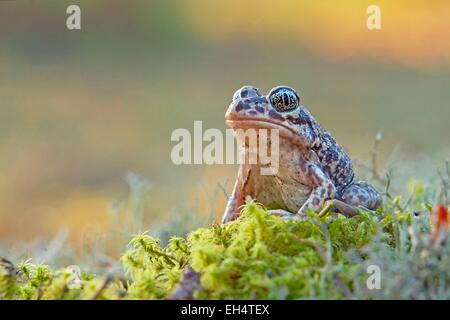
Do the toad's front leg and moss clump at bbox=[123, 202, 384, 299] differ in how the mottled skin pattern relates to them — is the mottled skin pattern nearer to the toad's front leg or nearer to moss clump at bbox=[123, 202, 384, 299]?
the toad's front leg

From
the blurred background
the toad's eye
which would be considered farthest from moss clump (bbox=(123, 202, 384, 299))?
the blurred background

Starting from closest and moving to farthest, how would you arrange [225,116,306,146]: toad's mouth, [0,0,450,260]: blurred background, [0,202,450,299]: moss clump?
[0,202,450,299]: moss clump → [225,116,306,146]: toad's mouth → [0,0,450,260]: blurred background

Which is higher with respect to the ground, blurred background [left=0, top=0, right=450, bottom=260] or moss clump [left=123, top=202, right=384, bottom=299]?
blurred background [left=0, top=0, right=450, bottom=260]

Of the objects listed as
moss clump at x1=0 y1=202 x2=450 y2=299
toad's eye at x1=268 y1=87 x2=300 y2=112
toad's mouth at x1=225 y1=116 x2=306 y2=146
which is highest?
toad's eye at x1=268 y1=87 x2=300 y2=112

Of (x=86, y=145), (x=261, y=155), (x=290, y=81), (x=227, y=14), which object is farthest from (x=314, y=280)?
(x=227, y=14)

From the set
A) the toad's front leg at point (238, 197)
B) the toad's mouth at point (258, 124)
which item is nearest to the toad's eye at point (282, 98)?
the toad's mouth at point (258, 124)

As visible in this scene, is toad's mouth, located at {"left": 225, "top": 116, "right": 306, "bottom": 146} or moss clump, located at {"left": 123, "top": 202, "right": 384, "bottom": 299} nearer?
moss clump, located at {"left": 123, "top": 202, "right": 384, "bottom": 299}

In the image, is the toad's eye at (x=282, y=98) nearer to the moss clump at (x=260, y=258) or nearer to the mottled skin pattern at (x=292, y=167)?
the mottled skin pattern at (x=292, y=167)

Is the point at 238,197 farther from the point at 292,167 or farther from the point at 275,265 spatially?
the point at 275,265
